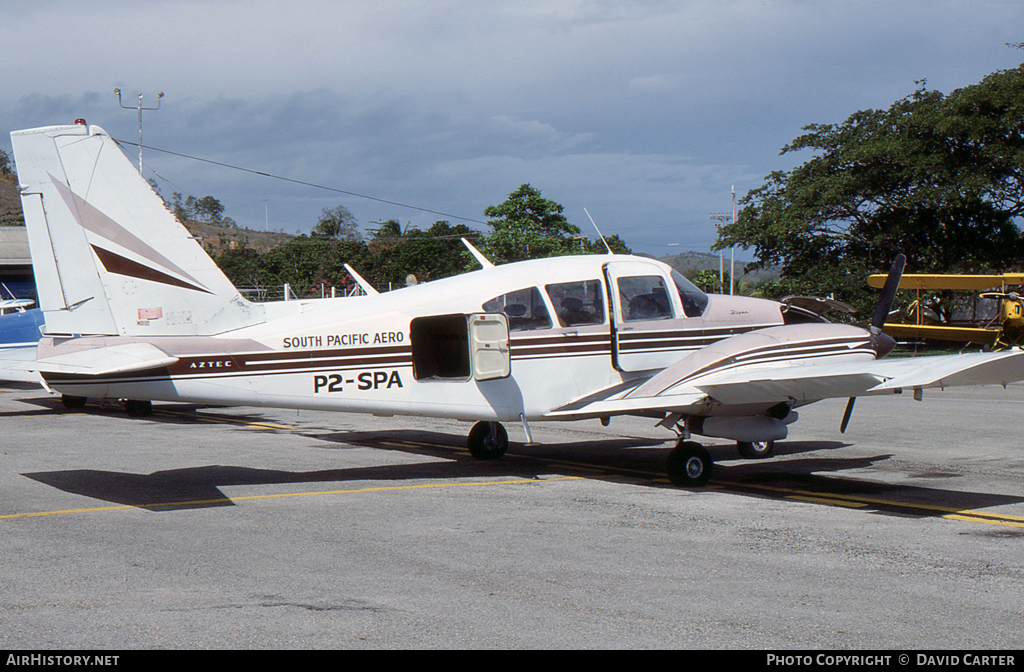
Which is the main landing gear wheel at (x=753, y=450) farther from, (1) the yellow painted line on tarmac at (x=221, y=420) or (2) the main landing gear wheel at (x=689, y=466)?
(1) the yellow painted line on tarmac at (x=221, y=420)

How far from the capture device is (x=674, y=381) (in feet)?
32.8

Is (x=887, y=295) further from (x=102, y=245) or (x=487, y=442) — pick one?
(x=102, y=245)

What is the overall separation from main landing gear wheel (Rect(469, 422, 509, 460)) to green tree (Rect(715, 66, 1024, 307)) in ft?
96.4

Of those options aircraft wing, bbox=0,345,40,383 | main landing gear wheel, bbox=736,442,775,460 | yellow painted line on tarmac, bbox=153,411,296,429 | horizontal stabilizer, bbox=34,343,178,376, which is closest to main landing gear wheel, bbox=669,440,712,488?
main landing gear wheel, bbox=736,442,775,460

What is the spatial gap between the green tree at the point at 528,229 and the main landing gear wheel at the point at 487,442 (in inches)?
1492

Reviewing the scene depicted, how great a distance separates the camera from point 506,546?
23.5 ft

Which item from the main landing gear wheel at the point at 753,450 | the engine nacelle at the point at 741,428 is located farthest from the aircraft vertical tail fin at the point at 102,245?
the main landing gear wheel at the point at 753,450

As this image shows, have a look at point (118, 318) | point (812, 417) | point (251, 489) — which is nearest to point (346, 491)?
point (251, 489)

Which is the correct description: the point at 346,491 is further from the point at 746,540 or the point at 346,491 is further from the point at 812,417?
the point at 812,417

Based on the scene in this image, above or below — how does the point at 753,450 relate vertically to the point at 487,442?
below

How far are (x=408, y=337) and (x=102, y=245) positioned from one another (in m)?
3.56

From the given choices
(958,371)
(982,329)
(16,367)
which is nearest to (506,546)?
(958,371)

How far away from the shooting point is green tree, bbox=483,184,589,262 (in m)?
50.2

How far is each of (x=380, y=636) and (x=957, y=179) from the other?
37.0 metres
